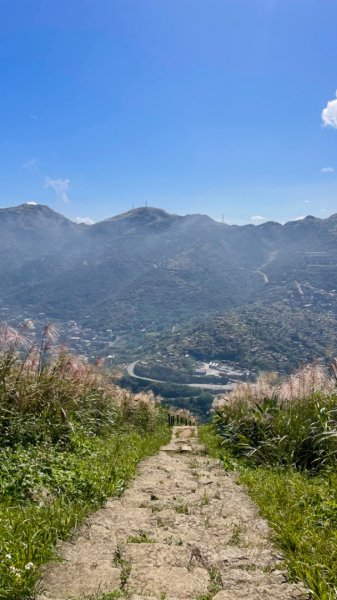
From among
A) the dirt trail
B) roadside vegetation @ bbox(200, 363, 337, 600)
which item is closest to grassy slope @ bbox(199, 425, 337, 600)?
roadside vegetation @ bbox(200, 363, 337, 600)

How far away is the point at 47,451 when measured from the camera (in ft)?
22.8

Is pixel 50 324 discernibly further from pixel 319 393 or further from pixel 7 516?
pixel 319 393

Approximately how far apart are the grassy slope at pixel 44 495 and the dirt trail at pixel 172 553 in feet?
0.56

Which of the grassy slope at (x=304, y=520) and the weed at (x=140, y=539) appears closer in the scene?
the grassy slope at (x=304, y=520)

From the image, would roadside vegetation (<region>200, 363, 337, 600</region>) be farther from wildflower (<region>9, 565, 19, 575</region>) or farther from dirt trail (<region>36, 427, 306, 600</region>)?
wildflower (<region>9, 565, 19, 575</region>)

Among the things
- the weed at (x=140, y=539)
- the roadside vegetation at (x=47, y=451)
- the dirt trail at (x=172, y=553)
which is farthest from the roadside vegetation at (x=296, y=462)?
the roadside vegetation at (x=47, y=451)

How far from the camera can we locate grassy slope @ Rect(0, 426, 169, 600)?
10.7 ft

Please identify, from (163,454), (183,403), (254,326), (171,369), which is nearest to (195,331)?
(254,326)

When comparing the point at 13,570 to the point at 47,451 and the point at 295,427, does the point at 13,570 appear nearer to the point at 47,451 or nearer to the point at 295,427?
the point at 47,451

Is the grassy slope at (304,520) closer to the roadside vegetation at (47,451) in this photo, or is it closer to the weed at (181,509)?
the weed at (181,509)

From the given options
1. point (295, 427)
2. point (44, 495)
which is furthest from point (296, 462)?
point (44, 495)

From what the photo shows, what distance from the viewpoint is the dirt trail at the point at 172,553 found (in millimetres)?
3230

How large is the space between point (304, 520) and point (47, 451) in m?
4.33

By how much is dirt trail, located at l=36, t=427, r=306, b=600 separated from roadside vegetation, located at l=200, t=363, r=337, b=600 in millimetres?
211
